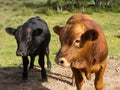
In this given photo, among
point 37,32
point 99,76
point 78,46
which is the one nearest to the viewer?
A: point 78,46

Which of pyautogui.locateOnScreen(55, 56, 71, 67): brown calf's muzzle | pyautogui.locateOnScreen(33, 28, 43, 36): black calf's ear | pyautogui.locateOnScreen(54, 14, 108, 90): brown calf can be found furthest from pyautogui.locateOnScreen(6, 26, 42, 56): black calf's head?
pyautogui.locateOnScreen(55, 56, 71, 67): brown calf's muzzle

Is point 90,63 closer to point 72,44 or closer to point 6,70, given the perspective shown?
point 72,44

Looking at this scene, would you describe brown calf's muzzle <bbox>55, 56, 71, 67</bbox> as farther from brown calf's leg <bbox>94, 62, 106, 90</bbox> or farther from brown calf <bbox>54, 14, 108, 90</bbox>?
brown calf's leg <bbox>94, 62, 106, 90</bbox>

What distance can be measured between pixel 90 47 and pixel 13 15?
20721 mm

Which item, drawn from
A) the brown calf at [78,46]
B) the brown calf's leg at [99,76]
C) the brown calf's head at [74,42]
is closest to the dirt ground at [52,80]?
the brown calf's leg at [99,76]

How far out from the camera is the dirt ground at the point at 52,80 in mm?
8109

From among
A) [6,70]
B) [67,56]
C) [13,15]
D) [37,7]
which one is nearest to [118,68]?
[6,70]

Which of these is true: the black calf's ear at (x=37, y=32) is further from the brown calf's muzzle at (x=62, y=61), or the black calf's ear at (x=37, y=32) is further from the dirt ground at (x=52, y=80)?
the brown calf's muzzle at (x=62, y=61)

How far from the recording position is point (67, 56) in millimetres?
4660

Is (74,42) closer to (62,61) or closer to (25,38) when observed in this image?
(62,61)

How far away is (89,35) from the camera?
15.4 ft

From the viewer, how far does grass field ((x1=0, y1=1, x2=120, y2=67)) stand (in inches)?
468

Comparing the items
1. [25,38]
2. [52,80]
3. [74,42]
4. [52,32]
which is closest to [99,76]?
[74,42]

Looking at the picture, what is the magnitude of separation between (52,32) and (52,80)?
9463mm
